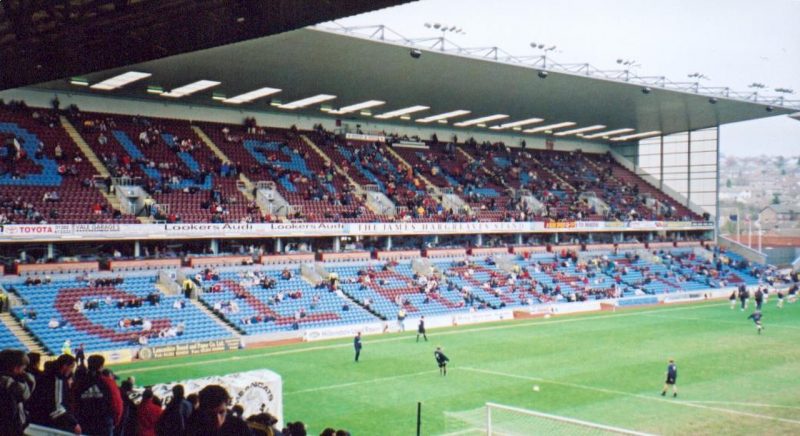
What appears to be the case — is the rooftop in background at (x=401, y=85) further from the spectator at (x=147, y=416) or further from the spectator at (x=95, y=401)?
the spectator at (x=95, y=401)

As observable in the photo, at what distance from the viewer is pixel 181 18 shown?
1008 centimetres

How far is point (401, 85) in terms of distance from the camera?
46.3 m

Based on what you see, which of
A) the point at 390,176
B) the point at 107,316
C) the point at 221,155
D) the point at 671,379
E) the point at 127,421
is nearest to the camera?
the point at 127,421

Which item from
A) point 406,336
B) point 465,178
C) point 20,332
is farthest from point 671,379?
point 465,178

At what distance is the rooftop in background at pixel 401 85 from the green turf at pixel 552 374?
14952 millimetres

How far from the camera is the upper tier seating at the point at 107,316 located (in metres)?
31.8

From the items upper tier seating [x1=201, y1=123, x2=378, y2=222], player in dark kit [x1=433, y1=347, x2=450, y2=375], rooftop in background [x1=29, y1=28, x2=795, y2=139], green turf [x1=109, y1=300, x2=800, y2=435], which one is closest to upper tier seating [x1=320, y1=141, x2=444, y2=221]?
upper tier seating [x1=201, y1=123, x2=378, y2=222]

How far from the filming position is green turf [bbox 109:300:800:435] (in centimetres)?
2131

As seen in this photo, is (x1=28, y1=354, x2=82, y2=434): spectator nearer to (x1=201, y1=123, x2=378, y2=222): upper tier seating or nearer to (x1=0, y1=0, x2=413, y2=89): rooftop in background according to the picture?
(x1=0, y1=0, x2=413, y2=89): rooftop in background

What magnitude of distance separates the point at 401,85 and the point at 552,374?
2418 centimetres

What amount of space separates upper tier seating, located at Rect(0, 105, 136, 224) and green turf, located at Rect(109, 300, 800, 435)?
10.7m

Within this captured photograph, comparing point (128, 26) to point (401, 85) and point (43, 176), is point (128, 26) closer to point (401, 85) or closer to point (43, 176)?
point (43, 176)

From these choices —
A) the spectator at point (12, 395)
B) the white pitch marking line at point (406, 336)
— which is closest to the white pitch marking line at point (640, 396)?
the white pitch marking line at point (406, 336)

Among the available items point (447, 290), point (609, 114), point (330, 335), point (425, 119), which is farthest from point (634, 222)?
point (330, 335)
